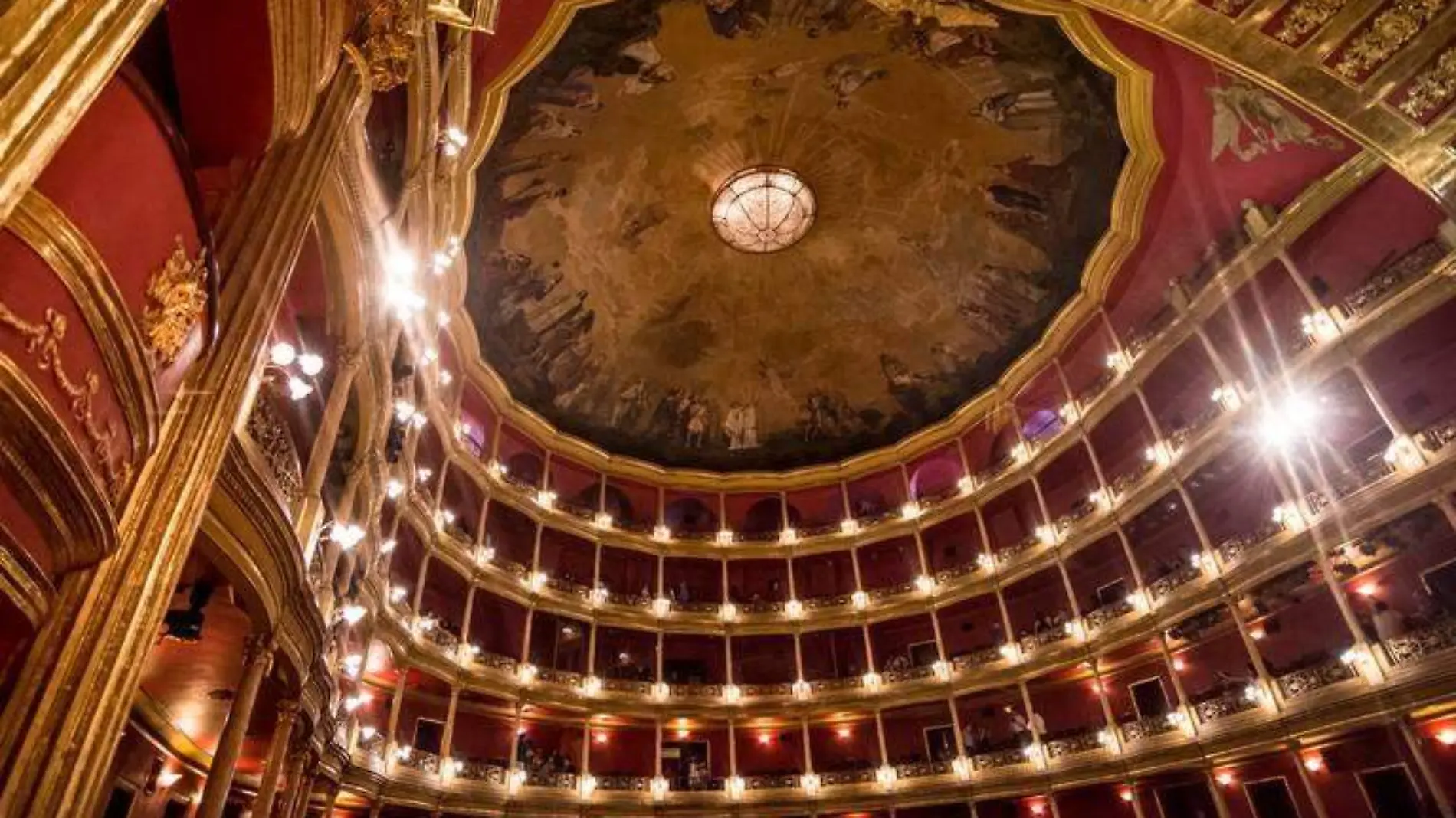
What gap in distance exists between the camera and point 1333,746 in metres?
16.4

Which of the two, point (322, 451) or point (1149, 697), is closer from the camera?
point (322, 451)

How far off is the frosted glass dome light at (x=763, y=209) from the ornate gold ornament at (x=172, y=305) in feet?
63.8

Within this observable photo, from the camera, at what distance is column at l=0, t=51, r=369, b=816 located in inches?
115

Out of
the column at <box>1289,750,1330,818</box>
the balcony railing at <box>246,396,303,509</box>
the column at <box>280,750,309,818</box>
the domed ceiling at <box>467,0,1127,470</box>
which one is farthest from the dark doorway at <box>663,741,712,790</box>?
the balcony railing at <box>246,396,303,509</box>

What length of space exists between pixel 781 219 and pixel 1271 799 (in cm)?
1920

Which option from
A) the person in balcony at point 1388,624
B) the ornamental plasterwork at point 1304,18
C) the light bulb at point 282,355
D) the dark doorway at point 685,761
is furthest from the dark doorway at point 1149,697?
the light bulb at point 282,355

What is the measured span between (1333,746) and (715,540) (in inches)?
694

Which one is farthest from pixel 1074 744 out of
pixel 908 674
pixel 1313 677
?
pixel 1313 677

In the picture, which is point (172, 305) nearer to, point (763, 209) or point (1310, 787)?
point (1310, 787)

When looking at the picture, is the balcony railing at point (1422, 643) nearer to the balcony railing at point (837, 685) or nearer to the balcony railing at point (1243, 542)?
the balcony railing at point (1243, 542)

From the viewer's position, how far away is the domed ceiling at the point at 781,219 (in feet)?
62.6

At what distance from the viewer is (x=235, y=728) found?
30.0 ft

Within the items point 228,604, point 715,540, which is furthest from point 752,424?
point 228,604

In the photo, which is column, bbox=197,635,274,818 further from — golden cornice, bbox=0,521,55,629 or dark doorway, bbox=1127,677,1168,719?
dark doorway, bbox=1127,677,1168,719
